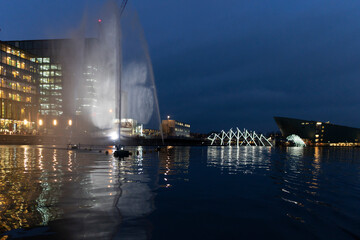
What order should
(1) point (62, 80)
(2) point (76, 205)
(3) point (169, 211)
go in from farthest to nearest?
(1) point (62, 80) → (2) point (76, 205) → (3) point (169, 211)

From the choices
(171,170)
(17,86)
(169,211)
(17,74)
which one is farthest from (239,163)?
(17,74)

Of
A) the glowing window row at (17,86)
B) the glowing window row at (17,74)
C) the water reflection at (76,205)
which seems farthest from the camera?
the glowing window row at (17,74)

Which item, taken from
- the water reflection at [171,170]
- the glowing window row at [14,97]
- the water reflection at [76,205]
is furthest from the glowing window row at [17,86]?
the water reflection at [76,205]

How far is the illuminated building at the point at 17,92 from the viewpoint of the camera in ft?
410

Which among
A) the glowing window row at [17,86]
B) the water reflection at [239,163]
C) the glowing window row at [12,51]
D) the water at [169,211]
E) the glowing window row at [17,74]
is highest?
the glowing window row at [12,51]

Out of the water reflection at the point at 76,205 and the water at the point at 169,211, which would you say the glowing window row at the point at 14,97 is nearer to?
the water reflection at the point at 76,205

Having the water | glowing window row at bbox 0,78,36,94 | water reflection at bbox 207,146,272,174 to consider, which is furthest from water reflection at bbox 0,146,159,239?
glowing window row at bbox 0,78,36,94

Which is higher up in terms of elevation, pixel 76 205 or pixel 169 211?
pixel 76 205

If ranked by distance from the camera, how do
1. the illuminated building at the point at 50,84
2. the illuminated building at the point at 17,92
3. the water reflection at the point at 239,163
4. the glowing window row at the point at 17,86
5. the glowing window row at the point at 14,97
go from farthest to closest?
the illuminated building at the point at 50,84 → the glowing window row at the point at 17,86 → the glowing window row at the point at 14,97 → the illuminated building at the point at 17,92 → the water reflection at the point at 239,163

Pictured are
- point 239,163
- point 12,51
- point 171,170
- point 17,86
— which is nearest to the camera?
point 171,170

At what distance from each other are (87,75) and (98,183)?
18020cm

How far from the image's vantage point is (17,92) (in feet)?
448

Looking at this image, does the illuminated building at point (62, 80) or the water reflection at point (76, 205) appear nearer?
the water reflection at point (76, 205)

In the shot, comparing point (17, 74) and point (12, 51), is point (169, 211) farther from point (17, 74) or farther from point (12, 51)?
point (12, 51)
